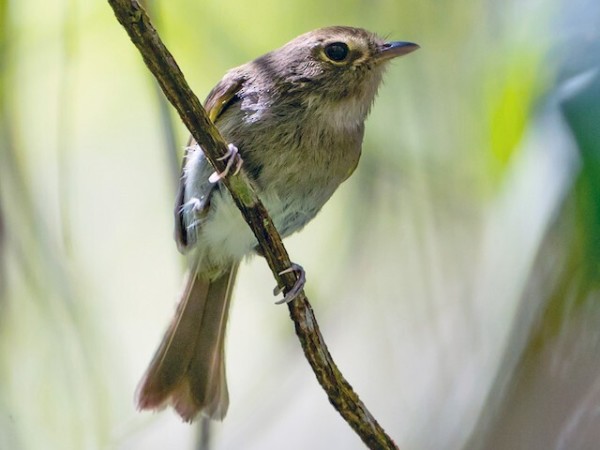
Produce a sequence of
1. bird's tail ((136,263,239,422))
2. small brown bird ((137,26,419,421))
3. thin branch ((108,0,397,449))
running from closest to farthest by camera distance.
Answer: thin branch ((108,0,397,449))
small brown bird ((137,26,419,421))
bird's tail ((136,263,239,422))

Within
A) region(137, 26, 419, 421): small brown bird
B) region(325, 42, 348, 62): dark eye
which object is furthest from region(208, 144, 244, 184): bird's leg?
region(325, 42, 348, 62): dark eye

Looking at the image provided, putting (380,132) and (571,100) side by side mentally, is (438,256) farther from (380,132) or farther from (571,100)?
(571,100)

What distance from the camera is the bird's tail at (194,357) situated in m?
2.33

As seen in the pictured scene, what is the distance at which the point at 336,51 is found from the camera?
7.40ft

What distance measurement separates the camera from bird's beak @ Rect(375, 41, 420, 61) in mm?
2240

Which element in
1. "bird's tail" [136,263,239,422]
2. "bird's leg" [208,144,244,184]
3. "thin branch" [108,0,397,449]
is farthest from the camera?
"bird's tail" [136,263,239,422]

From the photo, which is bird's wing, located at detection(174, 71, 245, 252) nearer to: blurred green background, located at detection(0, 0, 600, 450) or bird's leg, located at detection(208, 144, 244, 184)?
blurred green background, located at detection(0, 0, 600, 450)

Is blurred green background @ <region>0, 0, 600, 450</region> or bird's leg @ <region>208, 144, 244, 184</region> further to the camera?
blurred green background @ <region>0, 0, 600, 450</region>

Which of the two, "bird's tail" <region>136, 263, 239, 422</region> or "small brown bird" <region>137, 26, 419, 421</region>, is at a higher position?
"small brown bird" <region>137, 26, 419, 421</region>

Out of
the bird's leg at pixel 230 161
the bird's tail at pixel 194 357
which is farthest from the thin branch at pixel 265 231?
the bird's tail at pixel 194 357

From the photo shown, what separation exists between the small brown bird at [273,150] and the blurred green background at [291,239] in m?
0.21

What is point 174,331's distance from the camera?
2.48 m

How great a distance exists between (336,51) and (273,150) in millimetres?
364

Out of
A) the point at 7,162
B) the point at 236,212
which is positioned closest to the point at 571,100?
the point at 236,212
